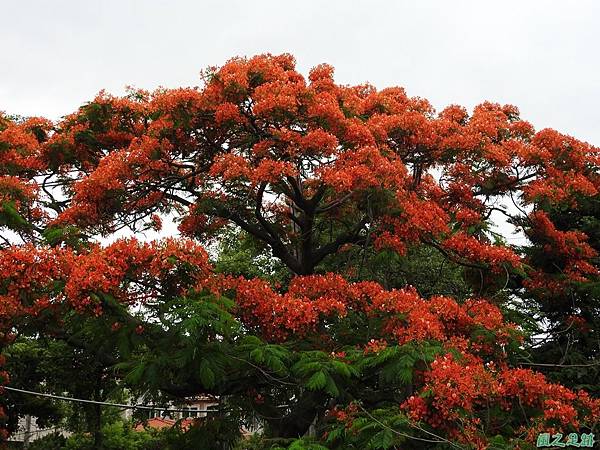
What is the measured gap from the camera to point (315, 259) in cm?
1029

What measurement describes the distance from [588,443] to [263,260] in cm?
1038

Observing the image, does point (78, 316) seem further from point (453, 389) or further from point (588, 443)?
point (588, 443)

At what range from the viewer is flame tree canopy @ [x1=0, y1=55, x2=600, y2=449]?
20.9ft

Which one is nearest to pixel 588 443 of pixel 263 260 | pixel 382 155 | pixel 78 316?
pixel 382 155

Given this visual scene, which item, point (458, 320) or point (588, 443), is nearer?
point (588, 443)

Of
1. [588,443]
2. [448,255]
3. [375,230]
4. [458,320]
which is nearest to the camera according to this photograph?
[588,443]

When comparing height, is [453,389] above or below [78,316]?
below

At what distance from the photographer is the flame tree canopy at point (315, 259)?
20.9 feet

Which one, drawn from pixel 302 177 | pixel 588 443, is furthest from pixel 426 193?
→ pixel 588 443

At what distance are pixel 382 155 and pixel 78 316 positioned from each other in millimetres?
4851

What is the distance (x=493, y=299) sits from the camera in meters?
9.91

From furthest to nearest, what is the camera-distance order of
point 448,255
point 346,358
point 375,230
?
1. point 448,255
2. point 375,230
3. point 346,358

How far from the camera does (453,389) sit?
19.0 ft

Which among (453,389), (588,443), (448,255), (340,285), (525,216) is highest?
(525,216)
